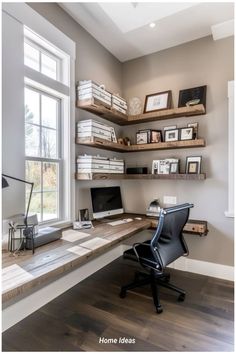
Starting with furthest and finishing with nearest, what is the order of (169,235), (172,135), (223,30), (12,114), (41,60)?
1. (172,135)
2. (223,30)
3. (41,60)
4. (169,235)
5. (12,114)

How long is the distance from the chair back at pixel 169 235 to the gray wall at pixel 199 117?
28.3 inches

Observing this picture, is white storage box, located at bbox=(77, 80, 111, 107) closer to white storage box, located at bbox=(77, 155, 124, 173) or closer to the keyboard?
white storage box, located at bbox=(77, 155, 124, 173)

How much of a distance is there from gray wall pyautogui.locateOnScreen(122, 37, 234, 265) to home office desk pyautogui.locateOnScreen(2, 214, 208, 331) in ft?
2.21

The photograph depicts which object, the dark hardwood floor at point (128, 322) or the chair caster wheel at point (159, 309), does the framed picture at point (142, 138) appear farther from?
the chair caster wheel at point (159, 309)

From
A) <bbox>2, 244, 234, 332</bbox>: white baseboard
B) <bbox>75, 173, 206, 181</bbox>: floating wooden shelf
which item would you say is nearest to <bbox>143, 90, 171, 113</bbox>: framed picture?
<bbox>75, 173, 206, 181</bbox>: floating wooden shelf

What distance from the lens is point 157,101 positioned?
10.1 feet

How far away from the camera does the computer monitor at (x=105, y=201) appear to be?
269cm

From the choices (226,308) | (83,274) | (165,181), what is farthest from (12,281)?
(165,181)

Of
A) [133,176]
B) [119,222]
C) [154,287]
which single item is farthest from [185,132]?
[154,287]

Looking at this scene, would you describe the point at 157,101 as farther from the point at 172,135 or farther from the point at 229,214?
the point at 229,214

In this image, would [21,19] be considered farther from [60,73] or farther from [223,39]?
[223,39]

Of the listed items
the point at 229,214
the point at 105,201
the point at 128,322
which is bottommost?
the point at 128,322

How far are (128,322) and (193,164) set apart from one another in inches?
76.0

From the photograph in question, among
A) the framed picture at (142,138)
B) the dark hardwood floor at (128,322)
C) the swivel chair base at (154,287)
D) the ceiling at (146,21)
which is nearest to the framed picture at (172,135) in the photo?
the framed picture at (142,138)
